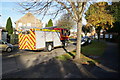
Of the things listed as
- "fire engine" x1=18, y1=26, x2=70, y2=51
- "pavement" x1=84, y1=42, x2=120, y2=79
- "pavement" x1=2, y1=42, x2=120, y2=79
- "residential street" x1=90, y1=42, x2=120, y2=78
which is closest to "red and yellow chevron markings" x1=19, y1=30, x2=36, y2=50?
"fire engine" x1=18, y1=26, x2=70, y2=51

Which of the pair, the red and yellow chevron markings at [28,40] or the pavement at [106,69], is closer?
the pavement at [106,69]

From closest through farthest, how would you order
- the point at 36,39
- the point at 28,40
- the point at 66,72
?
1. the point at 66,72
2. the point at 36,39
3. the point at 28,40

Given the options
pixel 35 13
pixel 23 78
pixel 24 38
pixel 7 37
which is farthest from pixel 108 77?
pixel 7 37

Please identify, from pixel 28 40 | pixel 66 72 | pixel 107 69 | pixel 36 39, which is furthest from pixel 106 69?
pixel 28 40

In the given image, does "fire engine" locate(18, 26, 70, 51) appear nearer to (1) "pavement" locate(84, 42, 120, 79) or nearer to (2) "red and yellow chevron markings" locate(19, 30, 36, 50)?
(2) "red and yellow chevron markings" locate(19, 30, 36, 50)

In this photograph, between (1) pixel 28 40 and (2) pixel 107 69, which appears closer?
(2) pixel 107 69

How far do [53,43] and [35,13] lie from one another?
551 cm

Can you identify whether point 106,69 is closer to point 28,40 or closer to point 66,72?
point 66,72

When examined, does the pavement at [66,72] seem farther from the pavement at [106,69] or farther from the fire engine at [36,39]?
the fire engine at [36,39]

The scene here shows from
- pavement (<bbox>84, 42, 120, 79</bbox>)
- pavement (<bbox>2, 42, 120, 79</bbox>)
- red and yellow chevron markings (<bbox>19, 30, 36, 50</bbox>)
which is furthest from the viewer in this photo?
red and yellow chevron markings (<bbox>19, 30, 36, 50</bbox>)

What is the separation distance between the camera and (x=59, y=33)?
15203 mm

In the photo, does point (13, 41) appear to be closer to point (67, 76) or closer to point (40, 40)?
point (40, 40)

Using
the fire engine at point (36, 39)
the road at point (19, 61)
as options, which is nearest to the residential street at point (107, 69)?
the road at point (19, 61)

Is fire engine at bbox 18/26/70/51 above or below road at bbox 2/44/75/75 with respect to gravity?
above
